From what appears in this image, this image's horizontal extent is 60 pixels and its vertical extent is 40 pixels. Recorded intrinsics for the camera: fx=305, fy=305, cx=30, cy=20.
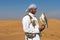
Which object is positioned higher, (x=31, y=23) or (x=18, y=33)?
(x=18, y=33)

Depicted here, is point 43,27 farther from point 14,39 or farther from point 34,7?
point 14,39

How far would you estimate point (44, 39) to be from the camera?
2461cm

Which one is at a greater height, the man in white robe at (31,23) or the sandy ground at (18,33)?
the sandy ground at (18,33)

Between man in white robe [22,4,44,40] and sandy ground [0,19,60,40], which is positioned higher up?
sandy ground [0,19,60,40]

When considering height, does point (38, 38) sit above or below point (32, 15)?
below

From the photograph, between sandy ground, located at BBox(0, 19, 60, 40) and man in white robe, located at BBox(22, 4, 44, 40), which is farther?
sandy ground, located at BBox(0, 19, 60, 40)

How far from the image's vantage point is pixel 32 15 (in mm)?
8875

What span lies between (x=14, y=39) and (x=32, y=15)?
15.5 m

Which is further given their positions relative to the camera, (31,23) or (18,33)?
(18,33)

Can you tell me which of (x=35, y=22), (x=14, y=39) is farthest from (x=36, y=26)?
(x=14, y=39)

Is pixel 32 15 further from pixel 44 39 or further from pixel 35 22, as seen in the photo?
pixel 44 39

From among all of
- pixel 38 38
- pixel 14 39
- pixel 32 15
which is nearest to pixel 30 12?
pixel 32 15

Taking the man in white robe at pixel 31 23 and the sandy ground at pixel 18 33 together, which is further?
the sandy ground at pixel 18 33

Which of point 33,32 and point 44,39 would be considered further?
point 44,39
